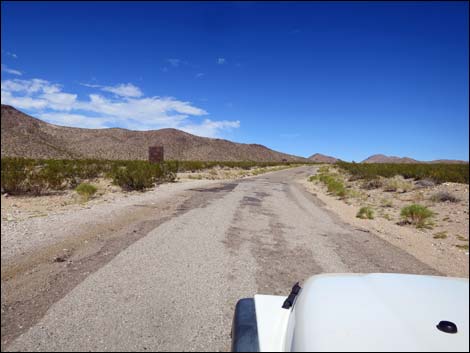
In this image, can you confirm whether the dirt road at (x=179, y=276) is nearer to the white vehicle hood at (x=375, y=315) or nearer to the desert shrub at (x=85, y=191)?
the white vehicle hood at (x=375, y=315)

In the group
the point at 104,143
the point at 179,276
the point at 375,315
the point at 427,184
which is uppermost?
the point at 104,143

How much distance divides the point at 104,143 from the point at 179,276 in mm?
37529

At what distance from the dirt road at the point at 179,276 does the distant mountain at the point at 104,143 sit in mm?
1228

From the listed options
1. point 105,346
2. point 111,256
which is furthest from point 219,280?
point 105,346

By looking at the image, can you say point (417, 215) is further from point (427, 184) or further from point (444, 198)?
point (427, 184)

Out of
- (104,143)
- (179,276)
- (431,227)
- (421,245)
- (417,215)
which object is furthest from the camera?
(104,143)

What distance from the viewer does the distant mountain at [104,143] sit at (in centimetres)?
316

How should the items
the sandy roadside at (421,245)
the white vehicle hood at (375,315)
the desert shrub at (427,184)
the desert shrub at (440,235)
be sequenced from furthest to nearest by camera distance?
the desert shrub at (427,184) < the desert shrub at (440,235) < the sandy roadside at (421,245) < the white vehicle hood at (375,315)

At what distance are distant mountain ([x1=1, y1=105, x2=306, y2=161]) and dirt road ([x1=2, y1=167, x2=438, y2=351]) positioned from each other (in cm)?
123

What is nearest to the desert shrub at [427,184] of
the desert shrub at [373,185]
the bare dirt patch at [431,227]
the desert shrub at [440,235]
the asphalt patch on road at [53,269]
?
the bare dirt patch at [431,227]

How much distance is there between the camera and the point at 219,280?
14.4 feet

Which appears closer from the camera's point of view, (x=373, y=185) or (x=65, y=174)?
(x=65, y=174)

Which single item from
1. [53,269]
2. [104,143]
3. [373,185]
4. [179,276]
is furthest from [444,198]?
[104,143]

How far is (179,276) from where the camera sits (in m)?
4.38
